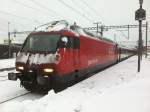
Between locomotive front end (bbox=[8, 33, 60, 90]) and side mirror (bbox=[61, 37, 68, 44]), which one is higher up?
side mirror (bbox=[61, 37, 68, 44])

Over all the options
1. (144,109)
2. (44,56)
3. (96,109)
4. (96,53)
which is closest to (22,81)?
(44,56)

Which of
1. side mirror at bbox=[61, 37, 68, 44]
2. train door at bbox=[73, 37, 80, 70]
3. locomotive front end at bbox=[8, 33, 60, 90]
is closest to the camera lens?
locomotive front end at bbox=[8, 33, 60, 90]

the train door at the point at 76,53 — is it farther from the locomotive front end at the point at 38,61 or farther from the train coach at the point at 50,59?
the locomotive front end at the point at 38,61

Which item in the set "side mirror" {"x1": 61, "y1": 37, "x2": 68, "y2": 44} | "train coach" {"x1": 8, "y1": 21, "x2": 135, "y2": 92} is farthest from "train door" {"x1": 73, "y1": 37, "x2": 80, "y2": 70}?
"side mirror" {"x1": 61, "y1": 37, "x2": 68, "y2": 44}

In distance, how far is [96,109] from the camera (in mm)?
6590

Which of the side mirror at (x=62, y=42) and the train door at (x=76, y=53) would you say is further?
the train door at (x=76, y=53)

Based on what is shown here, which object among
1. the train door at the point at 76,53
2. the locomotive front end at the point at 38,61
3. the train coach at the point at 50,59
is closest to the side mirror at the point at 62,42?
the train coach at the point at 50,59

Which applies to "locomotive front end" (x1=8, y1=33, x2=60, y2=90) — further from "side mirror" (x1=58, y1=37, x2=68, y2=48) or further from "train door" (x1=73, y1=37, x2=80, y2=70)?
"train door" (x1=73, y1=37, x2=80, y2=70)

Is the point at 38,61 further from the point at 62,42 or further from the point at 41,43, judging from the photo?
the point at 62,42

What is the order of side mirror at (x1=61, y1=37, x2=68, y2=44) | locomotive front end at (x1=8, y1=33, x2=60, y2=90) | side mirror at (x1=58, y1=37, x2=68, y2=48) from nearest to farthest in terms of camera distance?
locomotive front end at (x1=8, y1=33, x2=60, y2=90) < side mirror at (x1=58, y1=37, x2=68, y2=48) < side mirror at (x1=61, y1=37, x2=68, y2=44)

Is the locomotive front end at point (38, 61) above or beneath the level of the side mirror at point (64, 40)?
beneath

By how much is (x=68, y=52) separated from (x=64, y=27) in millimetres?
1117

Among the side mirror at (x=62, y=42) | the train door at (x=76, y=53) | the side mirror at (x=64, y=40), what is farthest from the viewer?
the train door at (x=76, y=53)

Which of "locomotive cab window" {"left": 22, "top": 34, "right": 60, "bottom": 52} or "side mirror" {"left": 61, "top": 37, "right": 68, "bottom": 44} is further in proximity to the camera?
"side mirror" {"left": 61, "top": 37, "right": 68, "bottom": 44}
